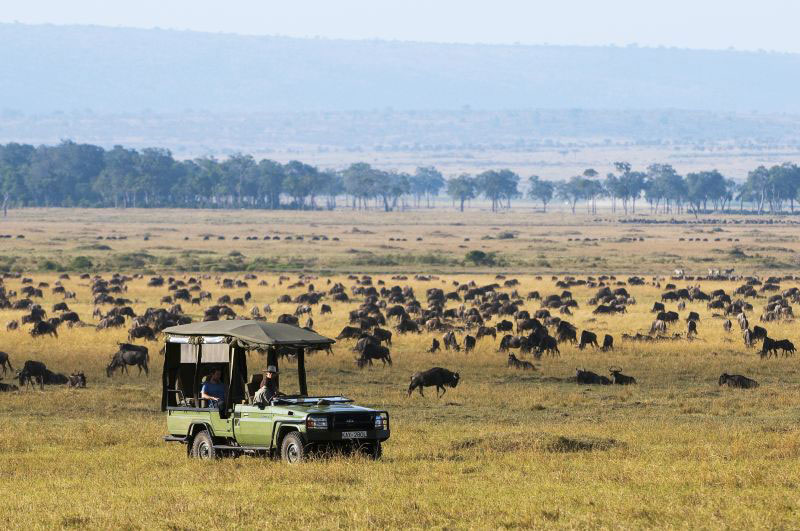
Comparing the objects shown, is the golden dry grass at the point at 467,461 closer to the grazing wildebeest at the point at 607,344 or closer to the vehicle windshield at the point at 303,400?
the vehicle windshield at the point at 303,400

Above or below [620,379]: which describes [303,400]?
above

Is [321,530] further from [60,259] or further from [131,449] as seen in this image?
[60,259]

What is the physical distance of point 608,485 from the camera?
17.1 meters

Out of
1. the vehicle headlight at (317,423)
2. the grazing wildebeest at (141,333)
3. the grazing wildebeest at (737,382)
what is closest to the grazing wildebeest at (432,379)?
the grazing wildebeest at (737,382)

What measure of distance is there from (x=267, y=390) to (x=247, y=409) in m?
0.39

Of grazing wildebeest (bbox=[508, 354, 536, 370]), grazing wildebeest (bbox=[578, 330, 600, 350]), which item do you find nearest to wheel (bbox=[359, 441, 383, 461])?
grazing wildebeest (bbox=[508, 354, 536, 370])

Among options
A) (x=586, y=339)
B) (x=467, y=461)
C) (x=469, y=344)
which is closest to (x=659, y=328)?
(x=586, y=339)

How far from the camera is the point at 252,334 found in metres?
19.2

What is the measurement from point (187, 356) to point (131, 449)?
2115 millimetres

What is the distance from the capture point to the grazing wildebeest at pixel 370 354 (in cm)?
3616

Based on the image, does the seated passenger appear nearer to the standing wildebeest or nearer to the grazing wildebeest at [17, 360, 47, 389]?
the grazing wildebeest at [17, 360, 47, 389]

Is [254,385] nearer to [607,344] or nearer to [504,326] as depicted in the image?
[607,344]

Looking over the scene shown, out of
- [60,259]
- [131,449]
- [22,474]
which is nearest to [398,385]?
[131,449]

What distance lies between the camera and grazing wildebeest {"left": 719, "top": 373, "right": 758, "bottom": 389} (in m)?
31.5
